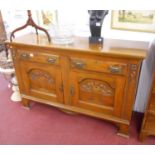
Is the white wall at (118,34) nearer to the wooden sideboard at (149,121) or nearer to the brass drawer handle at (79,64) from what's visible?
the wooden sideboard at (149,121)

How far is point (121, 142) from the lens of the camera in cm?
161

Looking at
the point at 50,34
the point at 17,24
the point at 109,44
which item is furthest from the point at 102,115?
the point at 17,24

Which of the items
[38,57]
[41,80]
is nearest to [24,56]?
[38,57]

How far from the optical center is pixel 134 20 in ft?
5.09

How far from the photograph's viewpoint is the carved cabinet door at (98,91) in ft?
4.74

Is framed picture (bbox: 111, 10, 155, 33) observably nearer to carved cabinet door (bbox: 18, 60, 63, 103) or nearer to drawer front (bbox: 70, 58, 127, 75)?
drawer front (bbox: 70, 58, 127, 75)

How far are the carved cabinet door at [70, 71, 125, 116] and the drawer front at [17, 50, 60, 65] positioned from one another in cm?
20

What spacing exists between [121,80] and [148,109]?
35cm

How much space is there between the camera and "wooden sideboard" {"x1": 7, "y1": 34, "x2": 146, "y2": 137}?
1.35 m

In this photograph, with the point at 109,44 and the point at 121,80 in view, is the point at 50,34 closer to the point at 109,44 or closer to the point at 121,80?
the point at 109,44

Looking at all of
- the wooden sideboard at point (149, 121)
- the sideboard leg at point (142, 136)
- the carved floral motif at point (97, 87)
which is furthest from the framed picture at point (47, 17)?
the sideboard leg at point (142, 136)

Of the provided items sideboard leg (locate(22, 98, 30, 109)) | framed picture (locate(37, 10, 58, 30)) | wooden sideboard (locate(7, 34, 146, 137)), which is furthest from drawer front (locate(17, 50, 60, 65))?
sideboard leg (locate(22, 98, 30, 109))

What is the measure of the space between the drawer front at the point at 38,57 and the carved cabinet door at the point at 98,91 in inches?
7.9

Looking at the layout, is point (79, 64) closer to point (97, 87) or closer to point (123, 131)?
point (97, 87)
